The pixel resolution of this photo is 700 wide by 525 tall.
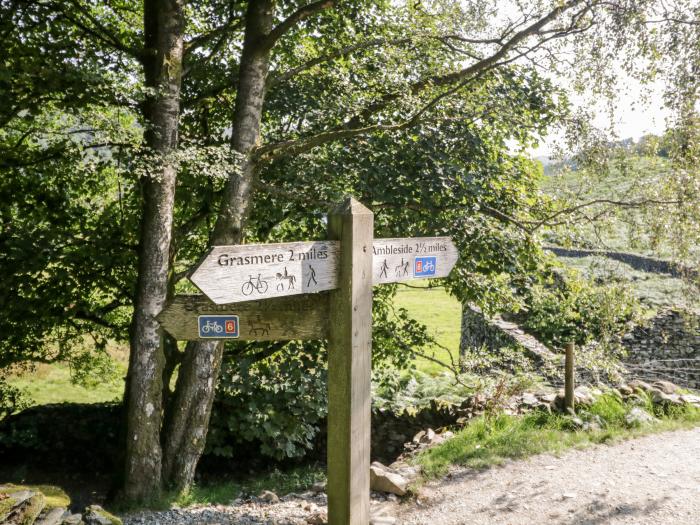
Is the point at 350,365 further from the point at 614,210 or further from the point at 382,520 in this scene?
the point at 614,210

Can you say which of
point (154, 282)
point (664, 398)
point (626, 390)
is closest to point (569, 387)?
point (626, 390)

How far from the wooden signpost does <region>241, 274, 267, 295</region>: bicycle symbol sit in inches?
2.3

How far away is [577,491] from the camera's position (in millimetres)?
5004

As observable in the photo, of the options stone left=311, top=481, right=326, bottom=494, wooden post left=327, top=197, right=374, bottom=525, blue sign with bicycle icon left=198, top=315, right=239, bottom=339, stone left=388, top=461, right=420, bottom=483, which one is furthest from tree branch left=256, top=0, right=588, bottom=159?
stone left=311, top=481, right=326, bottom=494

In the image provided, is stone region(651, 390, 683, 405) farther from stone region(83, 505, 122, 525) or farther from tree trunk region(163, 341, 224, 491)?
stone region(83, 505, 122, 525)

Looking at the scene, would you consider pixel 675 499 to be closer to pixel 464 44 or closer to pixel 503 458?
pixel 503 458

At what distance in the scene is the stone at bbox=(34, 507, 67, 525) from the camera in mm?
3398

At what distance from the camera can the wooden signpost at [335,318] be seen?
120 inches

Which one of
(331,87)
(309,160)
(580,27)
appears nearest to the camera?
(580,27)

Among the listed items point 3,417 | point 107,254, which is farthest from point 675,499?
point 3,417

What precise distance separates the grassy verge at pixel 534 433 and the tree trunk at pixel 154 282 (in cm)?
301

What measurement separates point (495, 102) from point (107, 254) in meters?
5.18

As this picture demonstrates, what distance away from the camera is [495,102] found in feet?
21.9

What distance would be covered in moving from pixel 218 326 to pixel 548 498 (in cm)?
358
